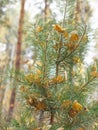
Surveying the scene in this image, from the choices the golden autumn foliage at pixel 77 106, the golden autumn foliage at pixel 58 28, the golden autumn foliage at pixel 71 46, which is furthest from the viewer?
the golden autumn foliage at pixel 71 46

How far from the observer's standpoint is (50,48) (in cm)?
261

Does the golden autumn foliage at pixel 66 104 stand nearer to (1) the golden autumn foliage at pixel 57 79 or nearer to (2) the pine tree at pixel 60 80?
(2) the pine tree at pixel 60 80

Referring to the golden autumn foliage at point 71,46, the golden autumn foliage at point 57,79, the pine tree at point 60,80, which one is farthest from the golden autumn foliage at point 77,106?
the golden autumn foliage at point 71,46

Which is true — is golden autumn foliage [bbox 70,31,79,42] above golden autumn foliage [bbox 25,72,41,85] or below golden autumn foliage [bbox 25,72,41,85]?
above

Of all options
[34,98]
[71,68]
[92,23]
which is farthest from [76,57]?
[34,98]

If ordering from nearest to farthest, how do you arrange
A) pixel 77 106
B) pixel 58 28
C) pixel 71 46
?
1. pixel 77 106
2. pixel 58 28
3. pixel 71 46

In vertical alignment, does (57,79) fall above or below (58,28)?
below

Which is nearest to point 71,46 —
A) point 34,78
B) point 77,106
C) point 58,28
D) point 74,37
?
point 74,37

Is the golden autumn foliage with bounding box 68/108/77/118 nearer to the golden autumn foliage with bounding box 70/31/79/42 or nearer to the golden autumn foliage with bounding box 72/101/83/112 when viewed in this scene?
the golden autumn foliage with bounding box 72/101/83/112

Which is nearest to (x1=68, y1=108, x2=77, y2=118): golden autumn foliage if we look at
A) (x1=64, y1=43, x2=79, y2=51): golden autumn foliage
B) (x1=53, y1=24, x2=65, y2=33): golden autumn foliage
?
(x1=64, y1=43, x2=79, y2=51): golden autumn foliage

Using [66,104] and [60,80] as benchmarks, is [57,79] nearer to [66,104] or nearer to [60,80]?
[60,80]

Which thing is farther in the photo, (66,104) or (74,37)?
(74,37)

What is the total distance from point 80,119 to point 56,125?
0.19 meters

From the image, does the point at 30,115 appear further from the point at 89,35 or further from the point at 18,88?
the point at 89,35
